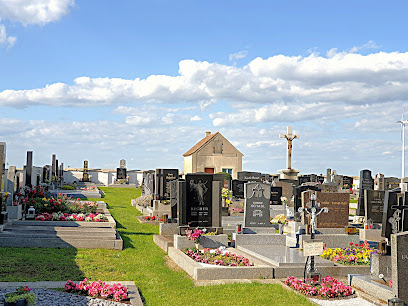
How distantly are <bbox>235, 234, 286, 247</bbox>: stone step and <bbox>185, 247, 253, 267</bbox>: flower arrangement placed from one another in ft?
5.83

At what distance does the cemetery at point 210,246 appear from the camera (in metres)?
8.80

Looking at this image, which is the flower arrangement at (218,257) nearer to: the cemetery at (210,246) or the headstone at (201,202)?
the cemetery at (210,246)

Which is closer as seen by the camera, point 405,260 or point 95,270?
point 405,260

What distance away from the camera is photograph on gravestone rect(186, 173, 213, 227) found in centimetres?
1395

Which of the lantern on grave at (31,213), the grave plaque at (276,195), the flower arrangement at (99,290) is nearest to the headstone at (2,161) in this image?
the lantern on grave at (31,213)

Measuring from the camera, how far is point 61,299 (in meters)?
7.28

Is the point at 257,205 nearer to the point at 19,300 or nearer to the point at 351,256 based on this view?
Answer: the point at 351,256

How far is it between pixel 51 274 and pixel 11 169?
9.08 m

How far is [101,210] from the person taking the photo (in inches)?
782

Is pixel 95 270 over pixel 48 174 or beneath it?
beneath

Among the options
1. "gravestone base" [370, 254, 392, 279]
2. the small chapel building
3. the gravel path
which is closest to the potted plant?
the gravel path

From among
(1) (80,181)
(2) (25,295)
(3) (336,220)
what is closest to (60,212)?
(3) (336,220)

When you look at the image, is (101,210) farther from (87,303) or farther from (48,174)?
(48,174)

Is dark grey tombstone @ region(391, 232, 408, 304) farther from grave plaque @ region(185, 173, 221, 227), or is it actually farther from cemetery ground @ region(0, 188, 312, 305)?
grave plaque @ region(185, 173, 221, 227)
